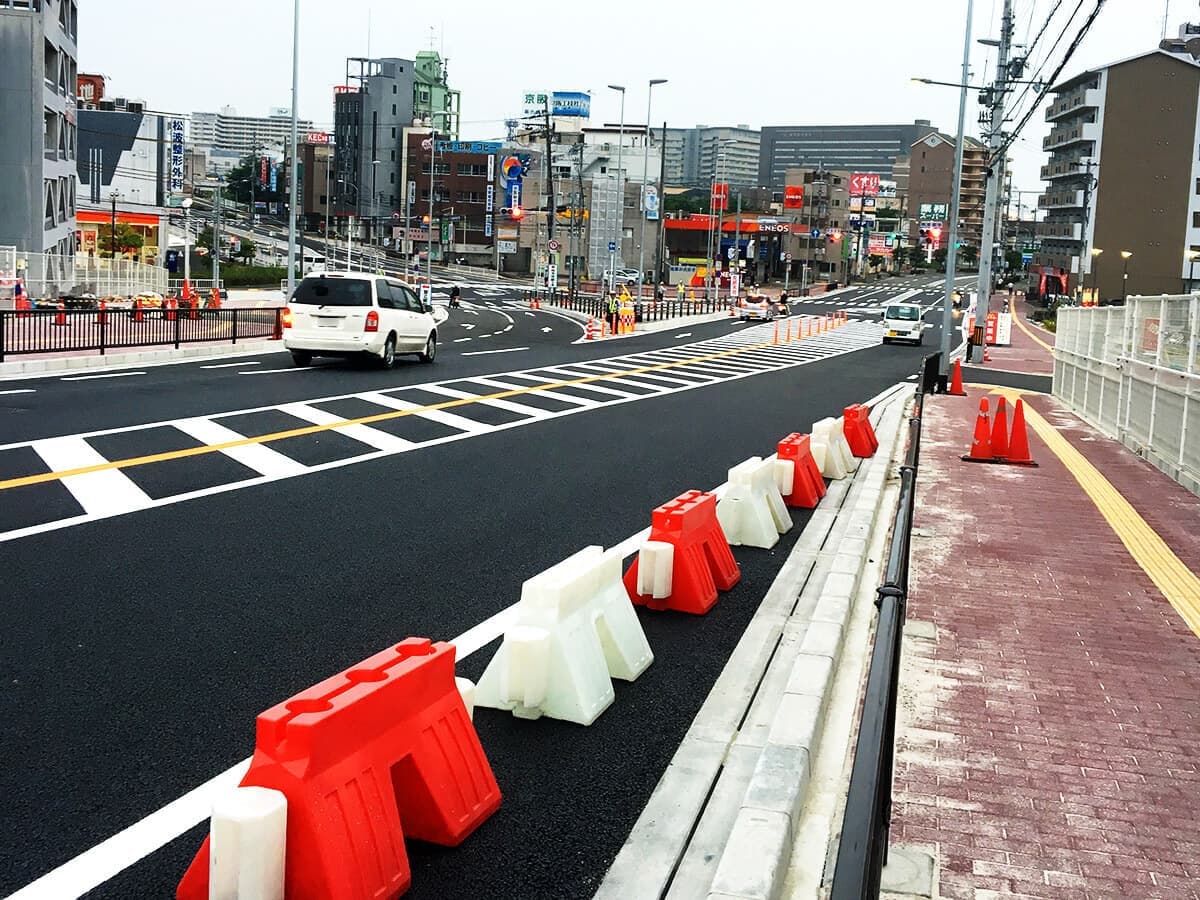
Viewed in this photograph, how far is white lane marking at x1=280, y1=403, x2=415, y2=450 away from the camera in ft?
47.4

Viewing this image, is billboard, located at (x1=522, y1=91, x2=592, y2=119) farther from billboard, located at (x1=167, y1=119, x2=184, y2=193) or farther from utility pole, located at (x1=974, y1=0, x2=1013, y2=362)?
utility pole, located at (x1=974, y1=0, x2=1013, y2=362)

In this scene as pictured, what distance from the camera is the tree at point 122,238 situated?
84.3m

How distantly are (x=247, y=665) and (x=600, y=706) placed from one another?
1859mm

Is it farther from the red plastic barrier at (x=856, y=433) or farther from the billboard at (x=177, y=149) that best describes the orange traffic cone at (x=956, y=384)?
the billboard at (x=177, y=149)

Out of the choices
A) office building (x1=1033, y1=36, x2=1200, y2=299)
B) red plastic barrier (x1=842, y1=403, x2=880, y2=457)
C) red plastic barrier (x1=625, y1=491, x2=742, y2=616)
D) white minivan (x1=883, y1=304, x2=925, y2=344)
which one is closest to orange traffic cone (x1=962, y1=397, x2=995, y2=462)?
red plastic barrier (x1=842, y1=403, x2=880, y2=457)

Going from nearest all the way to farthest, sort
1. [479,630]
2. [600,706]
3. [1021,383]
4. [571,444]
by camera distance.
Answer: [600,706] → [479,630] → [571,444] → [1021,383]

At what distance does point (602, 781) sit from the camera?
5.14 metres

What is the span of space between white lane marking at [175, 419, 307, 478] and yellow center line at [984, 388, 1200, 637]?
25.8ft

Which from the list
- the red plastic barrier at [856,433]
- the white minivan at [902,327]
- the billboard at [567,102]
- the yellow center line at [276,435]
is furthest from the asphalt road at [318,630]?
the billboard at [567,102]

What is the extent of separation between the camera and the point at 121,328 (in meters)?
24.8

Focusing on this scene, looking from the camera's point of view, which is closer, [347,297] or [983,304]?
[347,297]

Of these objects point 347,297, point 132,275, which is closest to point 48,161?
point 132,275

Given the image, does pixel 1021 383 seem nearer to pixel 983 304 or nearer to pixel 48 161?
pixel 983 304

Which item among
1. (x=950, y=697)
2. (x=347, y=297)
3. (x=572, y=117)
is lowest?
(x=950, y=697)
